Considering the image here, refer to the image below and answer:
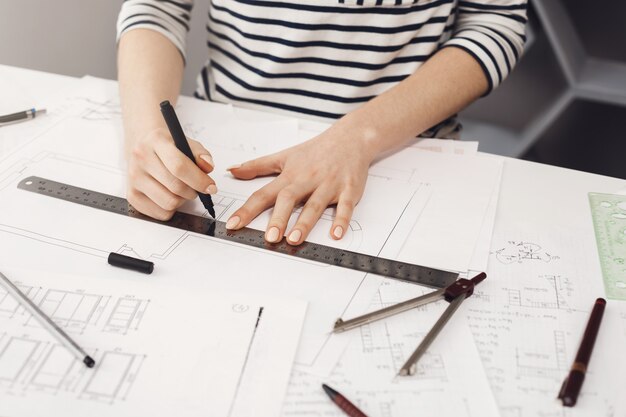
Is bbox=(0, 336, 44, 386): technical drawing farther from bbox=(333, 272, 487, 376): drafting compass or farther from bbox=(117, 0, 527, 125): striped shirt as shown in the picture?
bbox=(117, 0, 527, 125): striped shirt

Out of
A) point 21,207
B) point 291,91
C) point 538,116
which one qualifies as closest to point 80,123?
point 21,207

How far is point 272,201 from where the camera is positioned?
77 centimetres

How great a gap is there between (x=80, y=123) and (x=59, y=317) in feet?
1.42

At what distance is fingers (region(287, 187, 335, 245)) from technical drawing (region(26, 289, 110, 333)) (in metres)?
0.22

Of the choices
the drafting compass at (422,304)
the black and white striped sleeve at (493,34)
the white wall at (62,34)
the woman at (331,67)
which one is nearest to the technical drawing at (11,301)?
the woman at (331,67)

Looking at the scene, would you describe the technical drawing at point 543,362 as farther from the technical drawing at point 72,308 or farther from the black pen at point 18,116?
the black pen at point 18,116

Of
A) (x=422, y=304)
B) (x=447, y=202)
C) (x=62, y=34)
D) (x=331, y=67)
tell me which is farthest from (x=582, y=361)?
(x=62, y=34)

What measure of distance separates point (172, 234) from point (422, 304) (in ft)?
0.99

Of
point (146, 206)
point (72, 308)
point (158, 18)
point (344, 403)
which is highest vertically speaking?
point (158, 18)

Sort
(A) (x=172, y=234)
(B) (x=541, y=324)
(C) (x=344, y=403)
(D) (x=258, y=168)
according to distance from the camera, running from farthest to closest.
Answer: (D) (x=258, y=168) → (A) (x=172, y=234) → (B) (x=541, y=324) → (C) (x=344, y=403)

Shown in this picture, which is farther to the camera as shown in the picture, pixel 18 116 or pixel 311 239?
pixel 18 116

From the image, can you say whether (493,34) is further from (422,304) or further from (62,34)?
(62,34)

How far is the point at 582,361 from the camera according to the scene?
0.56 meters

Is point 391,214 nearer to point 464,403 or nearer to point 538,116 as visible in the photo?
point 464,403
